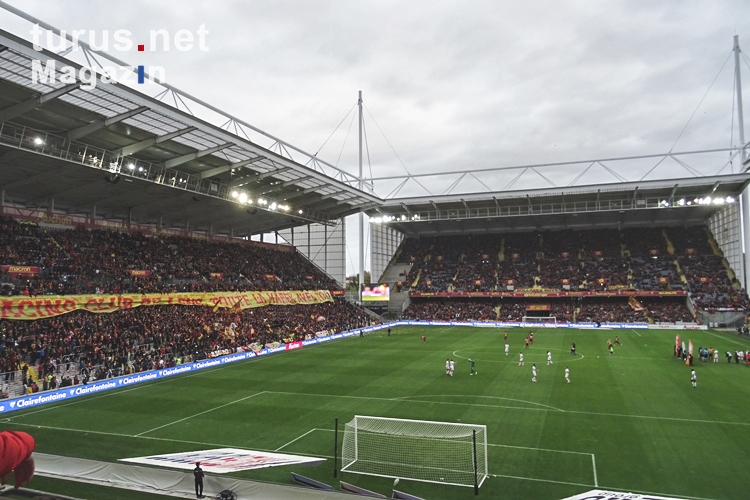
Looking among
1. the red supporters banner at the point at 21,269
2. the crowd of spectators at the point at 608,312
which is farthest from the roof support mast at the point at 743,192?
the red supporters banner at the point at 21,269

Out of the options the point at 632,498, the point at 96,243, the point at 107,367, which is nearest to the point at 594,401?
the point at 632,498

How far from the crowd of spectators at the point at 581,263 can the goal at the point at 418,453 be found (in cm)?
5404

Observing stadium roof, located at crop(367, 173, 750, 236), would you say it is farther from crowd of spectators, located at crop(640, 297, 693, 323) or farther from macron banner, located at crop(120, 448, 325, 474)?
macron banner, located at crop(120, 448, 325, 474)

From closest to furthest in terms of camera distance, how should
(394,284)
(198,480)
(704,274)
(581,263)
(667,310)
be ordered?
(198,480), (667,310), (704,274), (581,263), (394,284)

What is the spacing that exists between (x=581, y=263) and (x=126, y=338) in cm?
6178

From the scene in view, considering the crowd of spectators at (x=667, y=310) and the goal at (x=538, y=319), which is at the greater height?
the crowd of spectators at (x=667, y=310)

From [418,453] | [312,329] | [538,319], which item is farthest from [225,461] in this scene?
[538,319]

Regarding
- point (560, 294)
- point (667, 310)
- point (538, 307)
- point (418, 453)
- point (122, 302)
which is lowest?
point (418, 453)

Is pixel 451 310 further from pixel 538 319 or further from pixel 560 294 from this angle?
pixel 560 294

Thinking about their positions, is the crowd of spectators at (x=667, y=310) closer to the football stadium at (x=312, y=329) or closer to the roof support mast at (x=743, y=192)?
the football stadium at (x=312, y=329)

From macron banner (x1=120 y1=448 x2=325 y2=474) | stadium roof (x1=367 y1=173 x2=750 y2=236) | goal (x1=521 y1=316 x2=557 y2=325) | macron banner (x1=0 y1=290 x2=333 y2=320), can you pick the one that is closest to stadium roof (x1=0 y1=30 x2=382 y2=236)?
macron banner (x1=0 y1=290 x2=333 y2=320)

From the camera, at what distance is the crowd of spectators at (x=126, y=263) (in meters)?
33.3

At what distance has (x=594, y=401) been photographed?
899 inches

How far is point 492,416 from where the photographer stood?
2052cm
